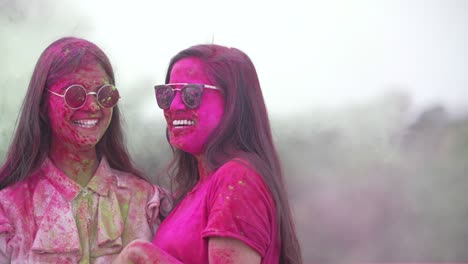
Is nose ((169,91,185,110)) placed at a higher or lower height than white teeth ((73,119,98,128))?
higher

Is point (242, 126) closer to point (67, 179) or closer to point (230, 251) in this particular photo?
point (230, 251)

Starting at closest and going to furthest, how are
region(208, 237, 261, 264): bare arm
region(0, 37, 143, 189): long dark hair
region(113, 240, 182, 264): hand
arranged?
region(208, 237, 261, 264): bare arm < region(113, 240, 182, 264): hand < region(0, 37, 143, 189): long dark hair

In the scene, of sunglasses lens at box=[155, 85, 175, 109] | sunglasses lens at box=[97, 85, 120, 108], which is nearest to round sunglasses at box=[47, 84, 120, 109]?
sunglasses lens at box=[97, 85, 120, 108]

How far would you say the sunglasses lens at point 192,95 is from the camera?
2322 millimetres

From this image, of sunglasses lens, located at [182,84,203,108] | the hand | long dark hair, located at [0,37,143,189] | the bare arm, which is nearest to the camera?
the bare arm

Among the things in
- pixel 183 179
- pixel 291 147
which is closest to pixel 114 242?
pixel 183 179

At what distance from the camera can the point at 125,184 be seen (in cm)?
257

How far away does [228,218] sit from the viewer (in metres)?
2.06

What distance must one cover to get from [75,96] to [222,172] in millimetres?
616

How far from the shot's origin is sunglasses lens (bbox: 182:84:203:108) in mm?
2322

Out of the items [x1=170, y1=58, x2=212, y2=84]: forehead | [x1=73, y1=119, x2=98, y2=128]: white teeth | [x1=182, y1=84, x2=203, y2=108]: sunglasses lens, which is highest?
[x1=170, y1=58, x2=212, y2=84]: forehead

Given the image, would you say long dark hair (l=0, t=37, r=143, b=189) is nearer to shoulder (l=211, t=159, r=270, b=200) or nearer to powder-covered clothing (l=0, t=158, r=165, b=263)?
powder-covered clothing (l=0, t=158, r=165, b=263)

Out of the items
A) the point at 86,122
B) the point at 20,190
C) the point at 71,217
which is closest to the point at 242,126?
the point at 86,122

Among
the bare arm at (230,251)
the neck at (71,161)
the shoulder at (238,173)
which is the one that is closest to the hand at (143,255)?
the bare arm at (230,251)
